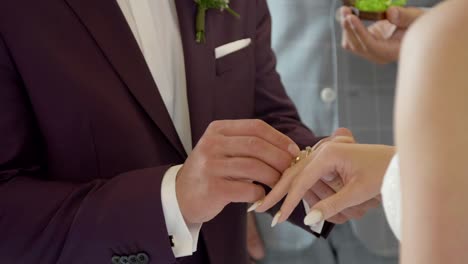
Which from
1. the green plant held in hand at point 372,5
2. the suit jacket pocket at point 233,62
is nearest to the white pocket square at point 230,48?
the suit jacket pocket at point 233,62

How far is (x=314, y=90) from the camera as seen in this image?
1646 millimetres

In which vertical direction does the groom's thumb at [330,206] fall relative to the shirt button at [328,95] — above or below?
above

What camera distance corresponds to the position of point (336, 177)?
0.92 meters

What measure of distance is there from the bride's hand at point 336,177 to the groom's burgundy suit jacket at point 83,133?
19 centimetres

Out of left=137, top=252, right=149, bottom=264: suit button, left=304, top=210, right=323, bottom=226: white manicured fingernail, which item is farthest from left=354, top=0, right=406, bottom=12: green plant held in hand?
left=137, top=252, right=149, bottom=264: suit button

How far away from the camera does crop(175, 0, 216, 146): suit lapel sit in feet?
3.43

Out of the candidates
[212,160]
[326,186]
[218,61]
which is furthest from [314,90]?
[212,160]

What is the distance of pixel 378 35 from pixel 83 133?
3.15 feet

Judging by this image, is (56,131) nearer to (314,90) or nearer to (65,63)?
(65,63)

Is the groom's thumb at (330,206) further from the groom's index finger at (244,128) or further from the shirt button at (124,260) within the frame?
the shirt button at (124,260)

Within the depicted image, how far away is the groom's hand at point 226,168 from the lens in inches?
33.0

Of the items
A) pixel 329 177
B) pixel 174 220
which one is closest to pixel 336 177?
pixel 329 177

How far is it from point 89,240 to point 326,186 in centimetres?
38

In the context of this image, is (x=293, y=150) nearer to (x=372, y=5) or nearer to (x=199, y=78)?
(x=199, y=78)
